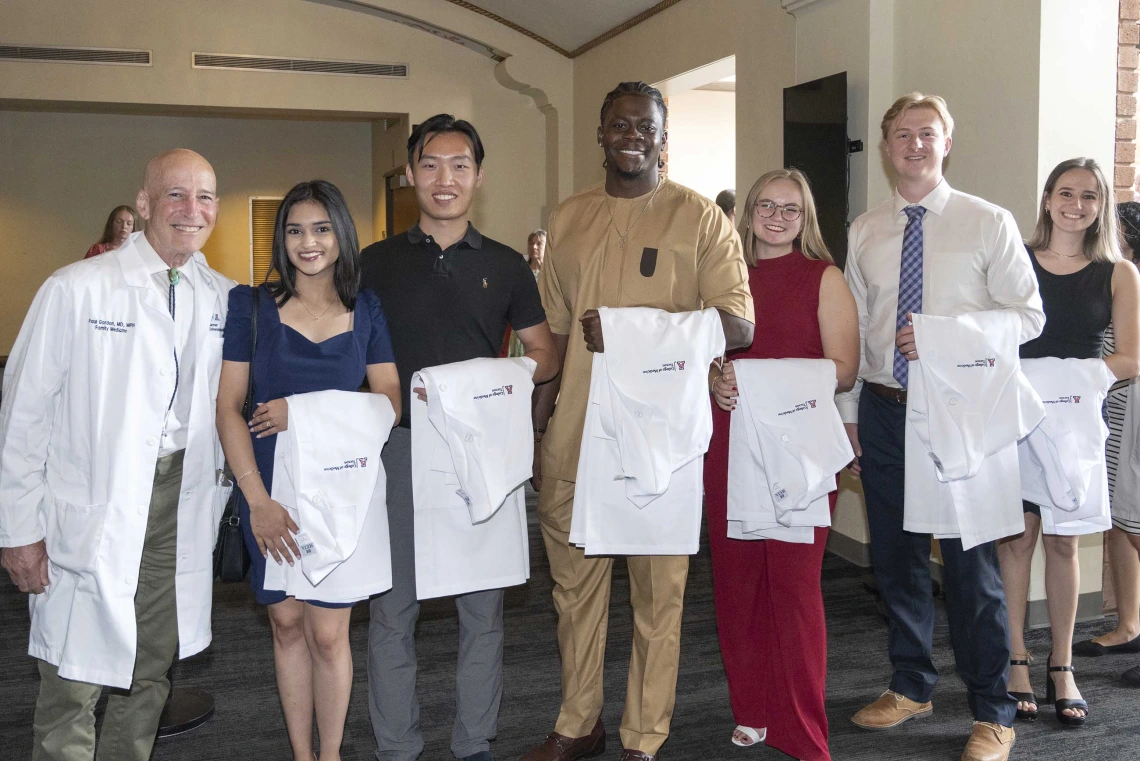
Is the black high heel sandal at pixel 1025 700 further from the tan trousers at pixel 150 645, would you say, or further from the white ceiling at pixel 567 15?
the white ceiling at pixel 567 15

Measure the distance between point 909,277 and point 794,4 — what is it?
3.00m

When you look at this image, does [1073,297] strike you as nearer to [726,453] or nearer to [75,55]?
[726,453]

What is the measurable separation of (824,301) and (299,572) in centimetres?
159

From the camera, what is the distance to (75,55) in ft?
29.6

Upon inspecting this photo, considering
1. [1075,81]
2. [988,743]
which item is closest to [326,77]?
[1075,81]

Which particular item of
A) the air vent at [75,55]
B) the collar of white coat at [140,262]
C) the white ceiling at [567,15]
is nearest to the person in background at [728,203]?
the white ceiling at [567,15]

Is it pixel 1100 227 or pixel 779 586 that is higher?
pixel 1100 227

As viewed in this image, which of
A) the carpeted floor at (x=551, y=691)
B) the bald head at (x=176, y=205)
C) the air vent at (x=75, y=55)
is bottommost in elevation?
the carpeted floor at (x=551, y=691)

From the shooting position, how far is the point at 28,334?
224 cm

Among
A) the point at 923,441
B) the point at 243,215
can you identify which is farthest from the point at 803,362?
the point at 243,215

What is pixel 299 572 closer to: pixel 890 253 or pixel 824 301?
pixel 824 301

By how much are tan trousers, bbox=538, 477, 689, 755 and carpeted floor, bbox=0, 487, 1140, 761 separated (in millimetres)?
265

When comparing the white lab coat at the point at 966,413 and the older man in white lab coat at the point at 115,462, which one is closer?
the older man in white lab coat at the point at 115,462

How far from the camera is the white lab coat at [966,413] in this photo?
275 centimetres
